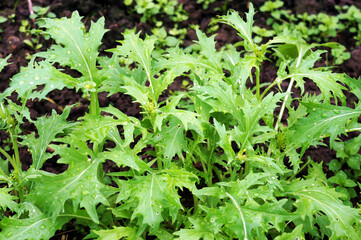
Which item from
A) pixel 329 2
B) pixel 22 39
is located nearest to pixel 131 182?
pixel 22 39

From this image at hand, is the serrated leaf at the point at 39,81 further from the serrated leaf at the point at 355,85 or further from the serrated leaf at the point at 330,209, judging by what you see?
the serrated leaf at the point at 355,85

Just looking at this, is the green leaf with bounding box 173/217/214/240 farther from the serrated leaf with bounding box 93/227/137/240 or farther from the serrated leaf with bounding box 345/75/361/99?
the serrated leaf with bounding box 345/75/361/99

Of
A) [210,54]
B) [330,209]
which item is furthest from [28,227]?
[330,209]

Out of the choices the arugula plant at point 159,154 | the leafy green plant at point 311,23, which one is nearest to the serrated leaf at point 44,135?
the arugula plant at point 159,154

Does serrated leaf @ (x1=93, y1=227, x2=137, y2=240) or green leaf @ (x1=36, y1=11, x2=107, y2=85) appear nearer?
serrated leaf @ (x1=93, y1=227, x2=137, y2=240)

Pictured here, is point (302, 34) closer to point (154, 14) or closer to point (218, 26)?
point (218, 26)

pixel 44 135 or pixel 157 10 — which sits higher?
pixel 157 10

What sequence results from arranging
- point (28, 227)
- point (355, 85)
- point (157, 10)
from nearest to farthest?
point (28, 227) → point (355, 85) → point (157, 10)

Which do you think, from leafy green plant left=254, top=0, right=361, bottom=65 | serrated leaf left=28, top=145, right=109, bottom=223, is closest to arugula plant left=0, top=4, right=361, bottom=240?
serrated leaf left=28, top=145, right=109, bottom=223

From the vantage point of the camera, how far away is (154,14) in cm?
428

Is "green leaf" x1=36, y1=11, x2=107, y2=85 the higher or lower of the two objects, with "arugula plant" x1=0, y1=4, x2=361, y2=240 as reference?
higher

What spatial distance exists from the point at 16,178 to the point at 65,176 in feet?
1.65

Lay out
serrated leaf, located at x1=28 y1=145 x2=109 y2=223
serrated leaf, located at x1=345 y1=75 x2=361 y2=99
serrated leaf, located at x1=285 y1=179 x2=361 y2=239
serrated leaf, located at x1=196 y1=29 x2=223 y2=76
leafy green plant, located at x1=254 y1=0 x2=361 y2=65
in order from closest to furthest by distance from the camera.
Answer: serrated leaf, located at x1=28 y1=145 x2=109 y2=223, serrated leaf, located at x1=285 y1=179 x2=361 y2=239, serrated leaf, located at x1=345 y1=75 x2=361 y2=99, serrated leaf, located at x1=196 y1=29 x2=223 y2=76, leafy green plant, located at x1=254 y1=0 x2=361 y2=65

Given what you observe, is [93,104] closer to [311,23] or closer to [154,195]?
[154,195]
